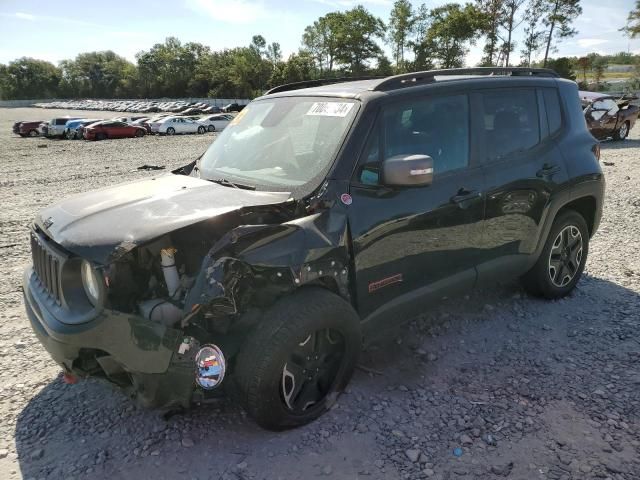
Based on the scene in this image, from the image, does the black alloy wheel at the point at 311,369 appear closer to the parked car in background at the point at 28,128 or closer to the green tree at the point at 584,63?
the parked car in background at the point at 28,128

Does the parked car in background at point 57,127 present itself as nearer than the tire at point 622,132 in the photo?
No

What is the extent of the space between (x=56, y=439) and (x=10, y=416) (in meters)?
0.47

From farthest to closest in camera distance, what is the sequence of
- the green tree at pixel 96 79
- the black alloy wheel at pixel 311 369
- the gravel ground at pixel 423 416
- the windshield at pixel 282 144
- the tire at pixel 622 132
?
1. the green tree at pixel 96 79
2. the tire at pixel 622 132
3. the windshield at pixel 282 144
4. the black alloy wheel at pixel 311 369
5. the gravel ground at pixel 423 416

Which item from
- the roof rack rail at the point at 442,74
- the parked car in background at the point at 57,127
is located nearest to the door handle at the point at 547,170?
the roof rack rail at the point at 442,74

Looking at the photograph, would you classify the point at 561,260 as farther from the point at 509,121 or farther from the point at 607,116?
the point at 607,116

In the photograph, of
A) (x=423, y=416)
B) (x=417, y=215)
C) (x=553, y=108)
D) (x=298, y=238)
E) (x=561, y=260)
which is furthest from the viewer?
(x=561, y=260)

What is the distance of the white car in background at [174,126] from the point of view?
33031mm

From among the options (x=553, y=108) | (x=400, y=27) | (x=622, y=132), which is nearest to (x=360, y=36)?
(x=400, y=27)

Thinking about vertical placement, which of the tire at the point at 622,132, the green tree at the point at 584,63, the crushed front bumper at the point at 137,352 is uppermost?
the green tree at the point at 584,63

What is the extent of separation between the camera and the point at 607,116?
1599cm

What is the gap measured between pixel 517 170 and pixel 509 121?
16.3 inches

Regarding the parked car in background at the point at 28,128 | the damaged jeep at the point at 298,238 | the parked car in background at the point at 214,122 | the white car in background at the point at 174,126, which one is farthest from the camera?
the parked car in background at the point at 214,122

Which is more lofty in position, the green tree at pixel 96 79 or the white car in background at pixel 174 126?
the green tree at pixel 96 79

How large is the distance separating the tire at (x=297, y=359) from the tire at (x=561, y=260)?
231cm
